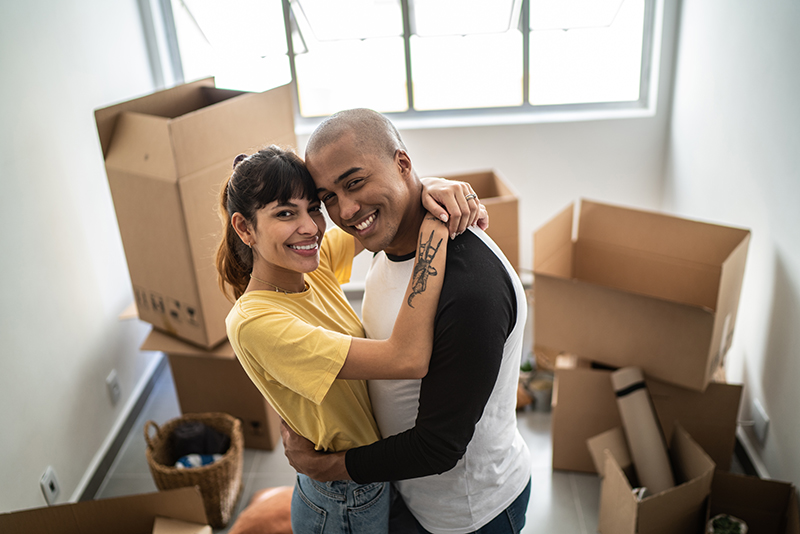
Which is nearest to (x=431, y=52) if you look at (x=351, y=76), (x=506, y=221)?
(x=351, y=76)

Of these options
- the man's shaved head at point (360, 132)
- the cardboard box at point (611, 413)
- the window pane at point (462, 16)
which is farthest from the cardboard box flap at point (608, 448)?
the window pane at point (462, 16)

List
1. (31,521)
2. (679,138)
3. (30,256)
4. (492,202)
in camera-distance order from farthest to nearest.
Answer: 1. (679,138)
2. (492,202)
3. (30,256)
4. (31,521)

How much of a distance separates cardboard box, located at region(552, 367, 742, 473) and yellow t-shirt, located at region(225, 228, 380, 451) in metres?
1.25

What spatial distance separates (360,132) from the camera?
1119 mm

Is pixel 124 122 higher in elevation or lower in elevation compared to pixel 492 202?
higher

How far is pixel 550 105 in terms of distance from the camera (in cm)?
357

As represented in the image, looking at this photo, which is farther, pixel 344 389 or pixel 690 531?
pixel 690 531

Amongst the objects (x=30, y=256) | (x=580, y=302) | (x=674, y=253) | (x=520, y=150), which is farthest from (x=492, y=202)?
(x=30, y=256)

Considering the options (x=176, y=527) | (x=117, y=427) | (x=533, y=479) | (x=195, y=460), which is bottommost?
(x=533, y=479)

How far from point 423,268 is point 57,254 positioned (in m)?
1.83

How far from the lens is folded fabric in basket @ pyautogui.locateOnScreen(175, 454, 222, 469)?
2.26 m

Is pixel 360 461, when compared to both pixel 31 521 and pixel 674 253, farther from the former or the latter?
pixel 674 253

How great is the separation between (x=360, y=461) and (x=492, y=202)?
152 cm

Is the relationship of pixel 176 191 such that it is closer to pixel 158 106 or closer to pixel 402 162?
pixel 158 106
